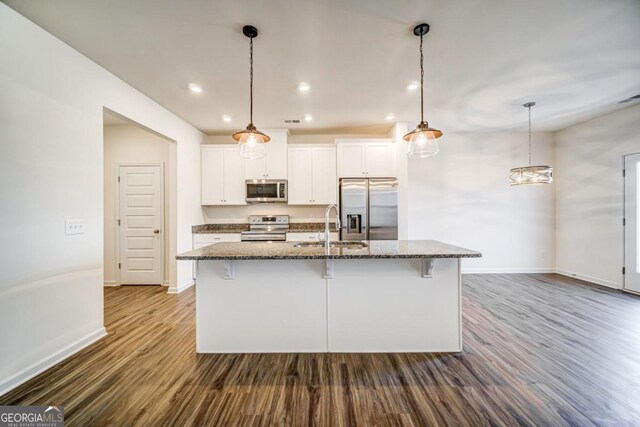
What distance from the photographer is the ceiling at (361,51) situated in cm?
195

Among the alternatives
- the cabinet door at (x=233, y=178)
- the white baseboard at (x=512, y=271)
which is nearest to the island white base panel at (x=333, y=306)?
the cabinet door at (x=233, y=178)

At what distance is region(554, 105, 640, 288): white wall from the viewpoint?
3986mm

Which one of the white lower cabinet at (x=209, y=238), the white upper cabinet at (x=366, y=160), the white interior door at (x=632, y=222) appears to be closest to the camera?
the white interior door at (x=632, y=222)

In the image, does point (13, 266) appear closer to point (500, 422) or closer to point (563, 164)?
point (500, 422)

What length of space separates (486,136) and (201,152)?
551 cm

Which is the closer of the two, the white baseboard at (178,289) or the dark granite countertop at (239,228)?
the white baseboard at (178,289)

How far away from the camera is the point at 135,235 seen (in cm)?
441

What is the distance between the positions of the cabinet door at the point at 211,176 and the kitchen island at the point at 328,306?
2824mm

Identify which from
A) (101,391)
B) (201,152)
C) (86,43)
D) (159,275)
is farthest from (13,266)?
(201,152)

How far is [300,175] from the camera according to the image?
15.7ft

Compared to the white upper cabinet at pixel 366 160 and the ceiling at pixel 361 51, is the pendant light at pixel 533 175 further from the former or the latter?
the white upper cabinet at pixel 366 160

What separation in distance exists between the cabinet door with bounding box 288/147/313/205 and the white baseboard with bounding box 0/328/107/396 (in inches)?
127

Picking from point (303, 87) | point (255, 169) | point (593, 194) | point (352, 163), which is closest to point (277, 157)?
point (255, 169)

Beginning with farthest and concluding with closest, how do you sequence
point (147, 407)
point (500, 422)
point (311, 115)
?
point (311, 115), point (147, 407), point (500, 422)
